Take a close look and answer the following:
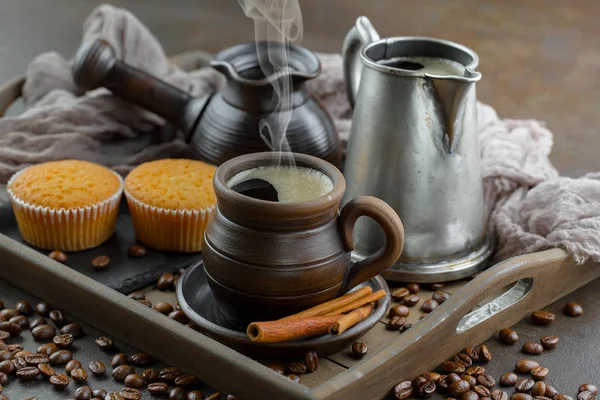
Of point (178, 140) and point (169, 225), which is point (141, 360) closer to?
point (169, 225)

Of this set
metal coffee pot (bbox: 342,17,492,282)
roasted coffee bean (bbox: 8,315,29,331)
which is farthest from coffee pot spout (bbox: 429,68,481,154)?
roasted coffee bean (bbox: 8,315,29,331)

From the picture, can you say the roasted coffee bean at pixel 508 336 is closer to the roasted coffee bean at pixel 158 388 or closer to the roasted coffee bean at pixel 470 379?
the roasted coffee bean at pixel 470 379

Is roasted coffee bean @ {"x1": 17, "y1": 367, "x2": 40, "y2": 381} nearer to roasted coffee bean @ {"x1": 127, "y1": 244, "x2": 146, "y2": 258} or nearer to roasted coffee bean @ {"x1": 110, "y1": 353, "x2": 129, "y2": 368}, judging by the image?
roasted coffee bean @ {"x1": 110, "y1": 353, "x2": 129, "y2": 368}

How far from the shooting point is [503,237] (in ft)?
4.69

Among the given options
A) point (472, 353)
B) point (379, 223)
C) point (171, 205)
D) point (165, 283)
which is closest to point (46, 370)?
point (165, 283)

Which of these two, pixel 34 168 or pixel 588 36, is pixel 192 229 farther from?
pixel 588 36

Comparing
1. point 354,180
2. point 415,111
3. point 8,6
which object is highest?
point 415,111

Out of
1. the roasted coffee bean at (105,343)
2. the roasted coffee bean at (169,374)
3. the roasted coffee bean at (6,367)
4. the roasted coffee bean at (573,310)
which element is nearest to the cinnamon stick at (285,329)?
the roasted coffee bean at (169,374)

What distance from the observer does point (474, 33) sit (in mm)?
3156

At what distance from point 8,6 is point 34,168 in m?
2.04

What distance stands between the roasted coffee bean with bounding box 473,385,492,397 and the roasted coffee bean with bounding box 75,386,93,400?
0.50m

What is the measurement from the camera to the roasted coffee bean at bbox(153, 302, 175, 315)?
1.27 m

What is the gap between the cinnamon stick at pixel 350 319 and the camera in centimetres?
111

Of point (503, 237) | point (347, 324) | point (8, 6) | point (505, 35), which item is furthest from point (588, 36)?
point (347, 324)
